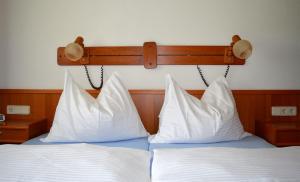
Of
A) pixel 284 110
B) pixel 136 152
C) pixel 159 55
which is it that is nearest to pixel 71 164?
pixel 136 152

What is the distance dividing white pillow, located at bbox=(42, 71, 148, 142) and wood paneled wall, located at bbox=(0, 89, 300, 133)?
235mm

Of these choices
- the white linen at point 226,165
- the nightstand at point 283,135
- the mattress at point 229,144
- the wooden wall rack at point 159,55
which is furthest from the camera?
the wooden wall rack at point 159,55

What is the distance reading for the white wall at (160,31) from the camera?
190cm

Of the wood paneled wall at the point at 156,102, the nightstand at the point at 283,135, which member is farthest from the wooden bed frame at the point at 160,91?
the nightstand at the point at 283,135

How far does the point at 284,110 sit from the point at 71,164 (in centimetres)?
180

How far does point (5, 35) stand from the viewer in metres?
1.96

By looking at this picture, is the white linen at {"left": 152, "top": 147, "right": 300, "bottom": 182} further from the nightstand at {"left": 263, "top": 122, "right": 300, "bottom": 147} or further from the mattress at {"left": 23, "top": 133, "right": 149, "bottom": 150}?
the nightstand at {"left": 263, "top": 122, "right": 300, "bottom": 147}

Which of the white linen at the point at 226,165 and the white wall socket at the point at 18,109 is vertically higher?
the white wall socket at the point at 18,109

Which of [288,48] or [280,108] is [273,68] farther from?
[280,108]

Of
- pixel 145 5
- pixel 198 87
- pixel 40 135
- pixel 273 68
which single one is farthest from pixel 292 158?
pixel 40 135

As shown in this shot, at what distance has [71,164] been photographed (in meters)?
0.97

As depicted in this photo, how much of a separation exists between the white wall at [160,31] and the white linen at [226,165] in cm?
92

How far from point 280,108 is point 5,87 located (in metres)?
2.44

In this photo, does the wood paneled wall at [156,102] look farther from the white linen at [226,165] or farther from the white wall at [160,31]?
the white linen at [226,165]
